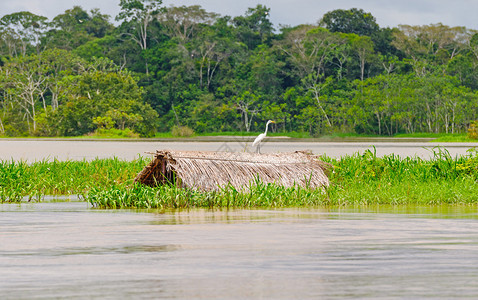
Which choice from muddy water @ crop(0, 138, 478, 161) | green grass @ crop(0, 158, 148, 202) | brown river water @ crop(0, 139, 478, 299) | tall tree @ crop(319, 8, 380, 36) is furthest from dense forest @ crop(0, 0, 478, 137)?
brown river water @ crop(0, 139, 478, 299)

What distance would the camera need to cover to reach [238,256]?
7.02 metres

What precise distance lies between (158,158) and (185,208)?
3.55 ft

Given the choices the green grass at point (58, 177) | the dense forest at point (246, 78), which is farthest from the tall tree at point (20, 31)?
the green grass at point (58, 177)

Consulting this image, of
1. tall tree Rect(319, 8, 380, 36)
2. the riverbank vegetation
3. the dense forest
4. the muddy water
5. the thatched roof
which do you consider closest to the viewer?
the riverbank vegetation

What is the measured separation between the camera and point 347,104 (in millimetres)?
73500

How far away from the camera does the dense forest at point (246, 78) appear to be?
70.6 metres

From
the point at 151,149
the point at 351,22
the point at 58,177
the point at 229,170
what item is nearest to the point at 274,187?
the point at 229,170

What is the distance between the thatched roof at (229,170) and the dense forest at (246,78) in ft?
179

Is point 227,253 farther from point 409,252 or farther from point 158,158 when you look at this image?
point 158,158

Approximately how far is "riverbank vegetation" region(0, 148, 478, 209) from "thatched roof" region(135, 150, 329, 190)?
0.69ft

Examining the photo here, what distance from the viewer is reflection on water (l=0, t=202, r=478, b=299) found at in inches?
217

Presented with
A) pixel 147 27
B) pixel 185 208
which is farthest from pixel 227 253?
pixel 147 27

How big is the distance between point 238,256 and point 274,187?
6.63 meters

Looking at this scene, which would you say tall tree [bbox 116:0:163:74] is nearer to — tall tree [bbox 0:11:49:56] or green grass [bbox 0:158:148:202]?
tall tree [bbox 0:11:49:56]
